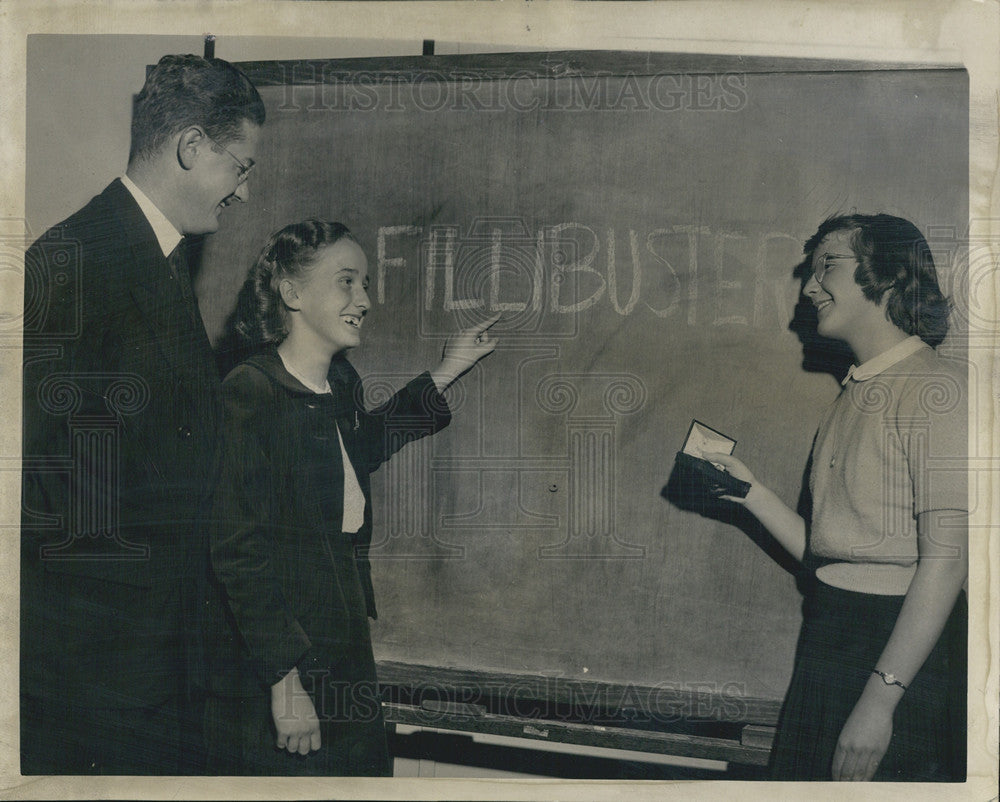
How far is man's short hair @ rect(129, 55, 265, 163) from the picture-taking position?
2574 millimetres

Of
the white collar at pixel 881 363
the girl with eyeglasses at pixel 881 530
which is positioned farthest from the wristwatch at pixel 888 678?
the white collar at pixel 881 363

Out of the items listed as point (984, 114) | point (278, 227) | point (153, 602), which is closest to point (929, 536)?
point (984, 114)

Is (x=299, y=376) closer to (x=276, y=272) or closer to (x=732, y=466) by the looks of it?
(x=276, y=272)

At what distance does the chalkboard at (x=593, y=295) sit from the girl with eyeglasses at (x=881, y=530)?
83 millimetres

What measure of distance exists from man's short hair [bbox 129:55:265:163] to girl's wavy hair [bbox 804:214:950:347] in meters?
1.84

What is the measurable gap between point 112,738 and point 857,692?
231 centimetres

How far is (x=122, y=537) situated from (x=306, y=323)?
87cm

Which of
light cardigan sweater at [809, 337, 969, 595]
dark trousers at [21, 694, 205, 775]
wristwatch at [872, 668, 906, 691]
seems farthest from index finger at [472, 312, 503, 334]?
wristwatch at [872, 668, 906, 691]

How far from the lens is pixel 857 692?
2.52m

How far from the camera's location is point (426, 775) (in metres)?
2.59

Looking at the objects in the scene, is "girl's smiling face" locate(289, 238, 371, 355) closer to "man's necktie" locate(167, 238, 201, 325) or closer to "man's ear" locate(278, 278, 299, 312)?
"man's ear" locate(278, 278, 299, 312)

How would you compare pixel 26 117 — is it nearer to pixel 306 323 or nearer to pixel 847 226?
pixel 306 323

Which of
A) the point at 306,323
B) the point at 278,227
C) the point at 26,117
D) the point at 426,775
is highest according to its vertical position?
the point at 26,117

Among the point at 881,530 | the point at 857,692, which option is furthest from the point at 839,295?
the point at 857,692
